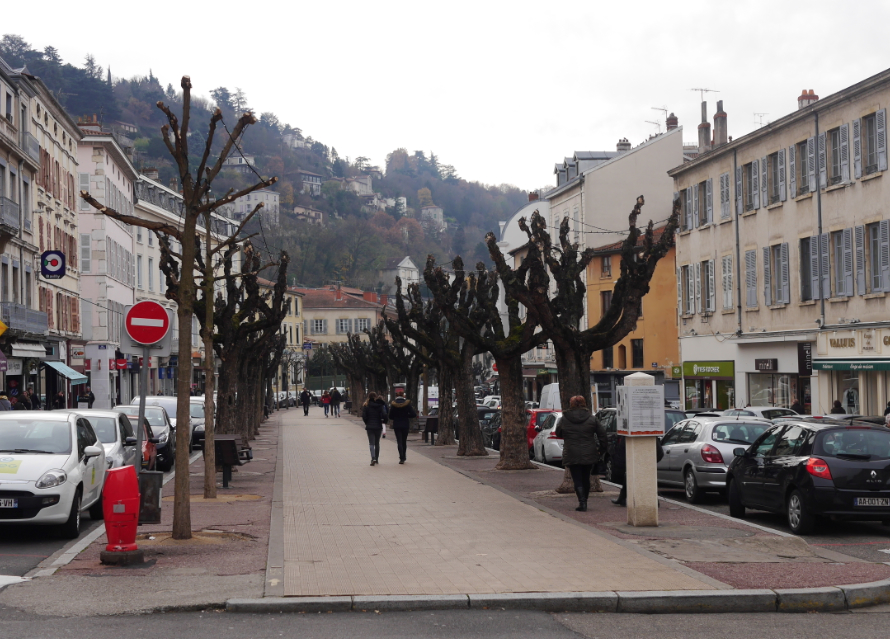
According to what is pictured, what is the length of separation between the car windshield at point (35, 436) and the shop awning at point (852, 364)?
2505 cm

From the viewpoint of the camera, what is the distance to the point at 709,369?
44.8 m

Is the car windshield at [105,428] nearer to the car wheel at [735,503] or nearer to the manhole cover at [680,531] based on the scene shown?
the manhole cover at [680,531]

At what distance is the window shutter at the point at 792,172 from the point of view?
1463 inches

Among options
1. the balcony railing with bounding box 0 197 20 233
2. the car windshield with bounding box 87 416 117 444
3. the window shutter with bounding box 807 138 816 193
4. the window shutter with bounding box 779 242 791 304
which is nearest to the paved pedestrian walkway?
the car windshield with bounding box 87 416 117 444

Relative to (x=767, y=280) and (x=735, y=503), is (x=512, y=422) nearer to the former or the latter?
(x=735, y=503)

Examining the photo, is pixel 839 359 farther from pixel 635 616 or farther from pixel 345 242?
pixel 345 242

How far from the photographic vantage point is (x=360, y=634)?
762 centimetres

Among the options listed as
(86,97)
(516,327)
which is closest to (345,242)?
(86,97)

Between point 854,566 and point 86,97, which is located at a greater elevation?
point 86,97

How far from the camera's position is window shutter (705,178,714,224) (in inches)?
1730

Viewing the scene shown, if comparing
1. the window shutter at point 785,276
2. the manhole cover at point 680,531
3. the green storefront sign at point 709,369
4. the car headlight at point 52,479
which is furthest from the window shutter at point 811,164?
the car headlight at point 52,479

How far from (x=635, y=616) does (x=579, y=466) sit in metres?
7.09

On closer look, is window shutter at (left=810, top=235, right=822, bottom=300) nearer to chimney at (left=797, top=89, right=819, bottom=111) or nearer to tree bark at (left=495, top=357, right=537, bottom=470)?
chimney at (left=797, top=89, right=819, bottom=111)

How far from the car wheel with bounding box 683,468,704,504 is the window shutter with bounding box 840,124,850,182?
763 inches
